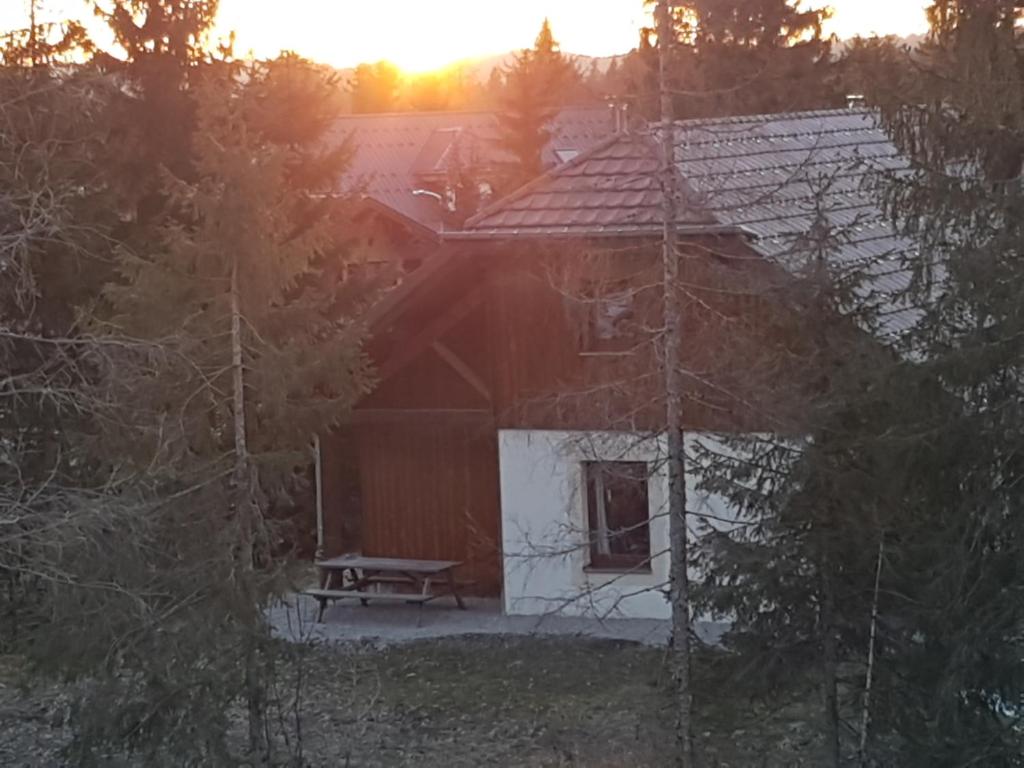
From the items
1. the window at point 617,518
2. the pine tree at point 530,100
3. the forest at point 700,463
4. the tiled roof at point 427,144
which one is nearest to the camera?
the forest at point 700,463

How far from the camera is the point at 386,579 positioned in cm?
1641

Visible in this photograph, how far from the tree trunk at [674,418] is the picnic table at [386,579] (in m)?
7.39

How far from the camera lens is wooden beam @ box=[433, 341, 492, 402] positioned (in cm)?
1636

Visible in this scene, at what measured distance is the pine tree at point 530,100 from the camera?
39844 millimetres

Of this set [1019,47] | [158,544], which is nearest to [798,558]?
[1019,47]

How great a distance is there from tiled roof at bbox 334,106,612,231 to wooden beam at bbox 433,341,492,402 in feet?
77.1

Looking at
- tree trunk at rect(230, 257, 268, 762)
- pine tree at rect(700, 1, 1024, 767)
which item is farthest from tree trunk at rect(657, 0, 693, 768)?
tree trunk at rect(230, 257, 268, 762)

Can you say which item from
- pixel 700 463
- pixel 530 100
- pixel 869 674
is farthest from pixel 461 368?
pixel 530 100

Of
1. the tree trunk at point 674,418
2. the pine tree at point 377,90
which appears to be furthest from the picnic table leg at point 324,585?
the pine tree at point 377,90

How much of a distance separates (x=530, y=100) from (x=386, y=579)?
2601cm

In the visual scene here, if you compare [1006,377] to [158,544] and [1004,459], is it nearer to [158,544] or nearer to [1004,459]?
[1004,459]

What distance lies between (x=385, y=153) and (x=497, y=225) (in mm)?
37570

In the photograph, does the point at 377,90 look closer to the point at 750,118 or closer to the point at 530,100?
the point at 530,100

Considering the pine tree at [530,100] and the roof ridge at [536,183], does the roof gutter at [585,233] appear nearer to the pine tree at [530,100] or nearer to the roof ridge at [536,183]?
the roof ridge at [536,183]
